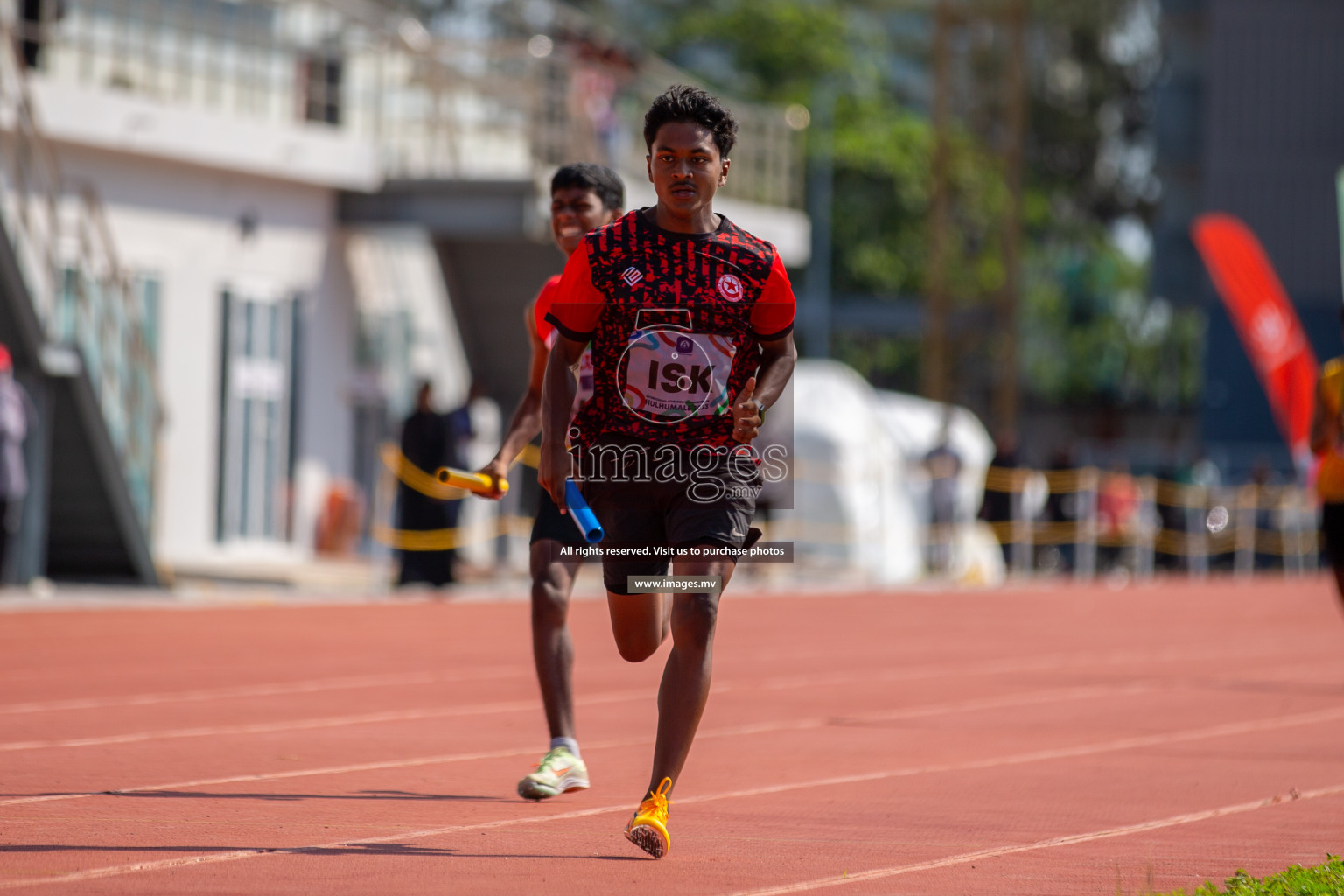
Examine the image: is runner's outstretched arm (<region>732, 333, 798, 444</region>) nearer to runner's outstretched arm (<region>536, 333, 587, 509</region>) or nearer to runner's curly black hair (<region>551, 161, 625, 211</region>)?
runner's outstretched arm (<region>536, 333, 587, 509</region>)

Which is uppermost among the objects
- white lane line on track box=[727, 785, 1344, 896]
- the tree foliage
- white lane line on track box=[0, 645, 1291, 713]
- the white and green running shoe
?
the tree foliage

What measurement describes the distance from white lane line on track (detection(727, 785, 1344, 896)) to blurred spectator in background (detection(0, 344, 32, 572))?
11.1 m

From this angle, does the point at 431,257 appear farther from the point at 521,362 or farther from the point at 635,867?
the point at 635,867

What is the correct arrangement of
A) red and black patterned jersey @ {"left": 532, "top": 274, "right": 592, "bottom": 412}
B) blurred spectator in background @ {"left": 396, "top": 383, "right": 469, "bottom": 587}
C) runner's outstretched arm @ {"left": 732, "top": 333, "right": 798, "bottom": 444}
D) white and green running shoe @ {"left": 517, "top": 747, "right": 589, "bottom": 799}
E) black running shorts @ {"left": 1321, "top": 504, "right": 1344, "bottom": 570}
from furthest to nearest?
blurred spectator in background @ {"left": 396, "top": 383, "right": 469, "bottom": 587}
black running shorts @ {"left": 1321, "top": 504, "right": 1344, "bottom": 570}
white and green running shoe @ {"left": 517, "top": 747, "right": 589, "bottom": 799}
red and black patterned jersey @ {"left": 532, "top": 274, "right": 592, "bottom": 412}
runner's outstretched arm @ {"left": 732, "top": 333, "right": 798, "bottom": 444}

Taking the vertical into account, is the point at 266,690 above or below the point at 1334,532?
below

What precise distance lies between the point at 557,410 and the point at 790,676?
21.1ft

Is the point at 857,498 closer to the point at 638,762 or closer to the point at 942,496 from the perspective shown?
the point at 942,496

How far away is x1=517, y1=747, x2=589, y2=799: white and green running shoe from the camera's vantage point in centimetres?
653

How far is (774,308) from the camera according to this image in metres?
5.66

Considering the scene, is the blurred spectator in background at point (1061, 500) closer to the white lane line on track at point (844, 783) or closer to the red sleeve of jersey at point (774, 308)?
the white lane line on track at point (844, 783)

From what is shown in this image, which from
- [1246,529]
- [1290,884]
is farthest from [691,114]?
[1246,529]

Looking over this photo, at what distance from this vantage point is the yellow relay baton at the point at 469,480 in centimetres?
593

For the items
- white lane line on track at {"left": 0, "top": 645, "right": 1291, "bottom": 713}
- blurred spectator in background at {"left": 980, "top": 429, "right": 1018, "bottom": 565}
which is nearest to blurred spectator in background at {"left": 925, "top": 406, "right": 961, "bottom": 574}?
blurred spectator in background at {"left": 980, "top": 429, "right": 1018, "bottom": 565}

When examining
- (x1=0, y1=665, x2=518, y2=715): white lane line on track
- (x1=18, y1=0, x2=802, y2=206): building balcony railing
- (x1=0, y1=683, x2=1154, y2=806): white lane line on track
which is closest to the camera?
(x1=0, y1=683, x2=1154, y2=806): white lane line on track
